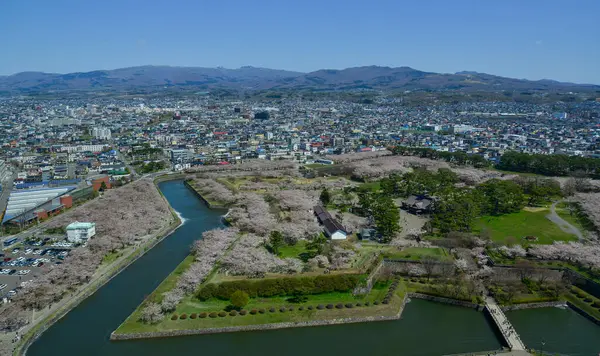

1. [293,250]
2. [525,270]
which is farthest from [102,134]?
[525,270]

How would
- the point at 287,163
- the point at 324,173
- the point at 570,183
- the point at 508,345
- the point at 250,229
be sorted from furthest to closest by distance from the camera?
the point at 287,163, the point at 324,173, the point at 570,183, the point at 250,229, the point at 508,345

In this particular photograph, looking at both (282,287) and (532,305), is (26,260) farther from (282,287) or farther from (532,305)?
(532,305)

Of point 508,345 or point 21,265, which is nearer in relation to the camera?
point 508,345

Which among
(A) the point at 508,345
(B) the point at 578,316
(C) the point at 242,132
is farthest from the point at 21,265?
(C) the point at 242,132

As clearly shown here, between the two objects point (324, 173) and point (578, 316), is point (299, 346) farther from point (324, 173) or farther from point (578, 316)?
point (324, 173)

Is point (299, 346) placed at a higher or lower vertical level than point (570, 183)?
lower

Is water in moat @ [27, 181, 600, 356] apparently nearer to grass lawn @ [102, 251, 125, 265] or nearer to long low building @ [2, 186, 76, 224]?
grass lawn @ [102, 251, 125, 265]
